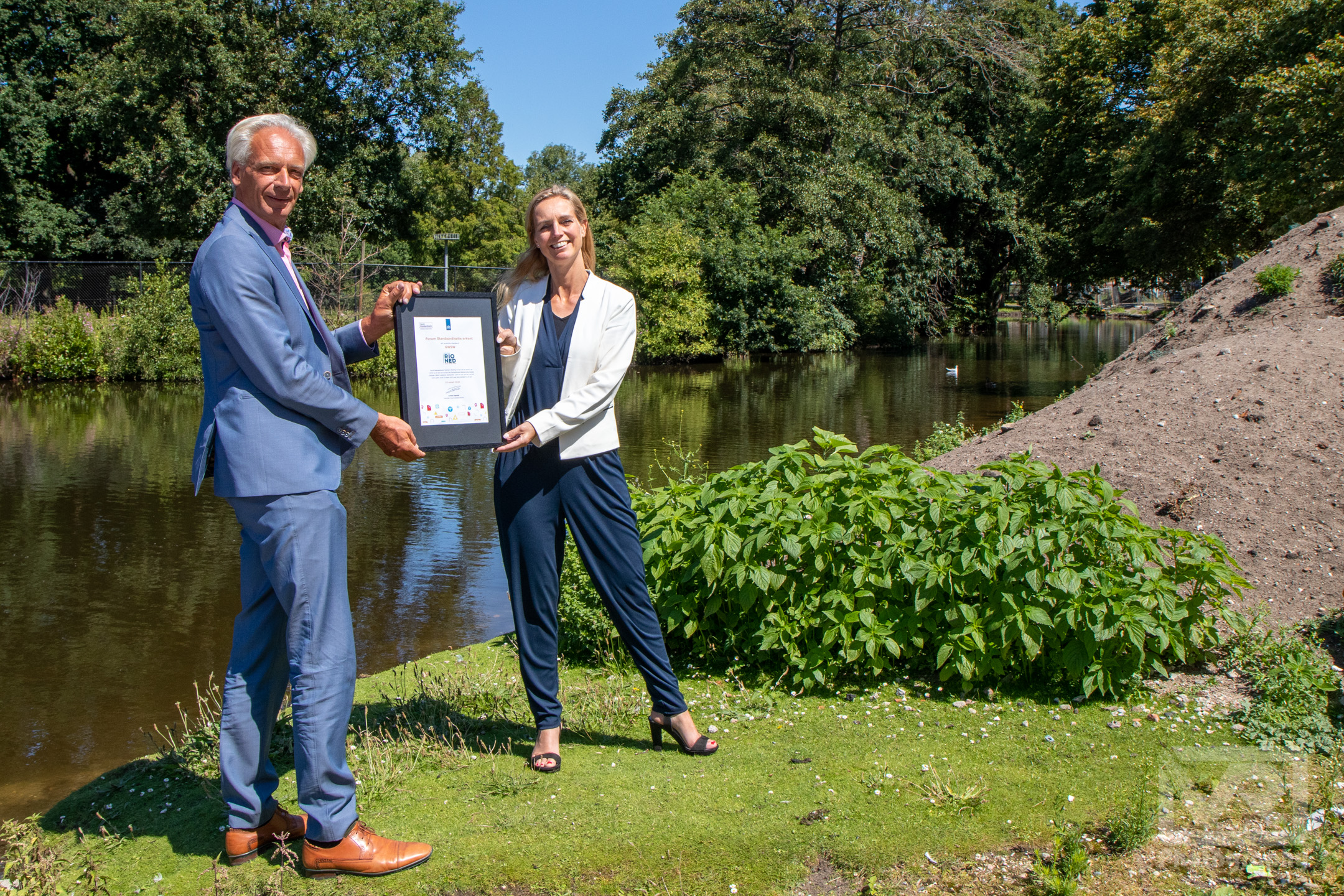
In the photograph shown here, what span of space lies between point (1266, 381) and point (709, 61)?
32.1m

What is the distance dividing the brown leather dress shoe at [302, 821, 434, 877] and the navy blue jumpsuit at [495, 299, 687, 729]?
33.5 inches

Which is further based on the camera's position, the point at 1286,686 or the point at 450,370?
the point at 1286,686

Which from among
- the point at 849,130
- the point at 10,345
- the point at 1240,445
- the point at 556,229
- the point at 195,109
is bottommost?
the point at 1240,445

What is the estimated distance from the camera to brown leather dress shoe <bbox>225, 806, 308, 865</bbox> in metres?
3.16

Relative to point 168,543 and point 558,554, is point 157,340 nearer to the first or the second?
point 168,543

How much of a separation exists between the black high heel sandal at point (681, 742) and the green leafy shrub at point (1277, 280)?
9.59 m

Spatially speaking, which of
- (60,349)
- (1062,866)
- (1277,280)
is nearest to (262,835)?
(1062,866)

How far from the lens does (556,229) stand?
12.3ft

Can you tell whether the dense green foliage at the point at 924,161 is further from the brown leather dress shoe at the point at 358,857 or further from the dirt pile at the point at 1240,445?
the brown leather dress shoe at the point at 358,857

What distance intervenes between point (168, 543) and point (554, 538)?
23.6 feet

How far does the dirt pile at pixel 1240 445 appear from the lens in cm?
550

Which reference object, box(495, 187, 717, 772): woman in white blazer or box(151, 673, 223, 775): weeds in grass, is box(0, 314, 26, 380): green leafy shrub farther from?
box(495, 187, 717, 772): woman in white blazer

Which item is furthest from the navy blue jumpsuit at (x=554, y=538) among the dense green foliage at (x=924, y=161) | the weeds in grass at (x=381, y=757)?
the dense green foliage at (x=924, y=161)

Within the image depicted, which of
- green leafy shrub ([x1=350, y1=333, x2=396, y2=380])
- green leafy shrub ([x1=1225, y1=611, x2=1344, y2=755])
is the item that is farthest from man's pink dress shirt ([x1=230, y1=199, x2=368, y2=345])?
green leafy shrub ([x1=350, y1=333, x2=396, y2=380])
